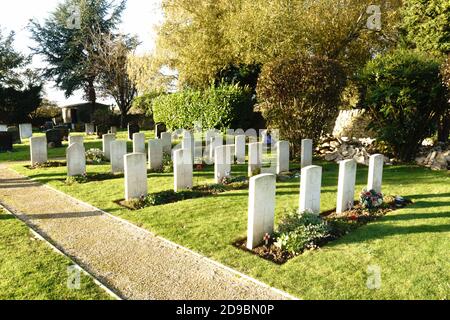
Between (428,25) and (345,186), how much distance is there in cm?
1568

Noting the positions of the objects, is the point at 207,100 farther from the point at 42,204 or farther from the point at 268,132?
the point at 42,204

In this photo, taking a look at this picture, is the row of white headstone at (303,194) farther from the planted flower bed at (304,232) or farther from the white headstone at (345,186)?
the planted flower bed at (304,232)

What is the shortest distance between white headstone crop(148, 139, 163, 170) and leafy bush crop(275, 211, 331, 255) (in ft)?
23.9

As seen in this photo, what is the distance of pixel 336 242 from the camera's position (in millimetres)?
6602

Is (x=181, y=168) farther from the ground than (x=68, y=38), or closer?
closer

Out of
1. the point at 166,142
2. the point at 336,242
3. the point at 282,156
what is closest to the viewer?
the point at 336,242

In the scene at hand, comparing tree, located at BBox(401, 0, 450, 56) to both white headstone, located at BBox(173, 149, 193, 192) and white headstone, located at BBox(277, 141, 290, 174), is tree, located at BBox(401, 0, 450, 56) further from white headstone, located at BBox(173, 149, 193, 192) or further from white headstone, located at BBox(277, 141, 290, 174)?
white headstone, located at BBox(173, 149, 193, 192)

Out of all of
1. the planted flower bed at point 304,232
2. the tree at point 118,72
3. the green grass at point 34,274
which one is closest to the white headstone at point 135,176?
the green grass at point 34,274

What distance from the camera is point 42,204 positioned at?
9.12 metres

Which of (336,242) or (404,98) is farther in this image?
(404,98)

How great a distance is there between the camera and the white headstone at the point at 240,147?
14.0 metres

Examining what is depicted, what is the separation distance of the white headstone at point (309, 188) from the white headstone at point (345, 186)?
2.68 feet

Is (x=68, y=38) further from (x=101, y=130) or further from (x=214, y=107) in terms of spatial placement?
(x=214, y=107)

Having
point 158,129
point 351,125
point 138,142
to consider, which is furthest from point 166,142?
point 351,125
